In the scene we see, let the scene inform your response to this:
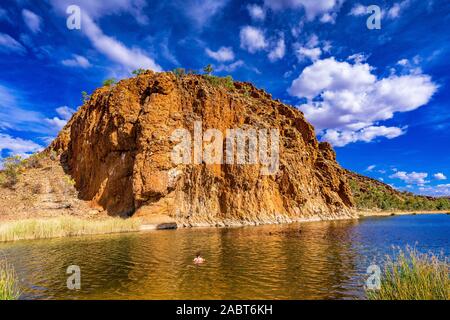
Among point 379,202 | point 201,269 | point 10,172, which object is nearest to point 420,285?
point 201,269

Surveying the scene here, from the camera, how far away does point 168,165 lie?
58312 mm

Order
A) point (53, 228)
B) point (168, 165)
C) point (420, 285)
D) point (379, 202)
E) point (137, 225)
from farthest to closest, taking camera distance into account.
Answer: point (379, 202) < point (168, 165) < point (137, 225) < point (53, 228) < point (420, 285)

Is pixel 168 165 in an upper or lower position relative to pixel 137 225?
upper

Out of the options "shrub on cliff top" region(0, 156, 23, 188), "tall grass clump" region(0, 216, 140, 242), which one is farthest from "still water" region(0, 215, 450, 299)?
"shrub on cliff top" region(0, 156, 23, 188)

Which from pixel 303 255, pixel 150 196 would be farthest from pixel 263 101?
pixel 303 255

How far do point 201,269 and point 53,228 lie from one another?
87.4ft

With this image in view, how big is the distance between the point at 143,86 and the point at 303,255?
51.8 meters

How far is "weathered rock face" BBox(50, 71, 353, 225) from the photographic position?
5744cm

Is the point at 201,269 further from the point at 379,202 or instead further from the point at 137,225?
the point at 379,202

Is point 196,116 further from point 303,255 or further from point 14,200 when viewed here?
point 303,255

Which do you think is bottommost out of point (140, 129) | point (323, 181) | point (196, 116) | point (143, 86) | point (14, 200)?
point (14, 200)

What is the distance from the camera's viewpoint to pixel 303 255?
961 inches

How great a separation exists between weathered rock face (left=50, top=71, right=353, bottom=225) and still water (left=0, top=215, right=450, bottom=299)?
25.3 m

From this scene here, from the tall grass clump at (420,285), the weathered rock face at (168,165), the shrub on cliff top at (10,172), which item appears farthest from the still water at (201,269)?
the shrub on cliff top at (10,172)
